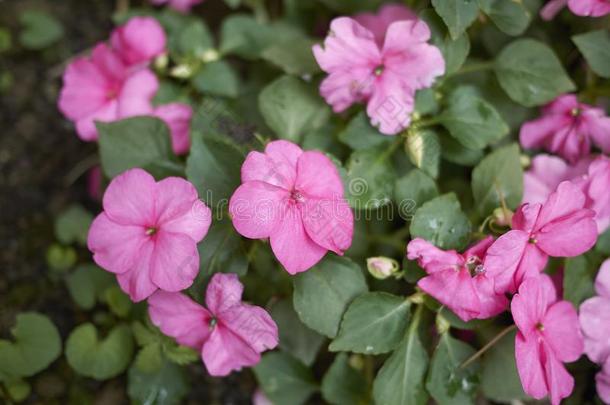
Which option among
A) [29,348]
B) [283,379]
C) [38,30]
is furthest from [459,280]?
[38,30]

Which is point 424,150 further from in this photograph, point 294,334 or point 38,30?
point 38,30

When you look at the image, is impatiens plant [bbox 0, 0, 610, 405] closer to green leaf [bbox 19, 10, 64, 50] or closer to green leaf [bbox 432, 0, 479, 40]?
green leaf [bbox 432, 0, 479, 40]

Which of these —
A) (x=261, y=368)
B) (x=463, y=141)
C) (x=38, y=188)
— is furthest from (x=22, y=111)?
(x=463, y=141)

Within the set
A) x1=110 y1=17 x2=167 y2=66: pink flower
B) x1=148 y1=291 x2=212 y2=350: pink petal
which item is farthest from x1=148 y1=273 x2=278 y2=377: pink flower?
x1=110 y1=17 x2=167 y2=66: pink flower

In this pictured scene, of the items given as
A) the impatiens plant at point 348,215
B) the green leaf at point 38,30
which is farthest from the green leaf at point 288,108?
the green leaf at point 38,30

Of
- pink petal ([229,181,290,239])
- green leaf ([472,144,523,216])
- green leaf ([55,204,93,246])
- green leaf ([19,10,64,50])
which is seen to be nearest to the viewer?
pink petal ([229,181,290,239])

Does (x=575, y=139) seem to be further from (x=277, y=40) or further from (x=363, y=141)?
(x=277, y=40)
